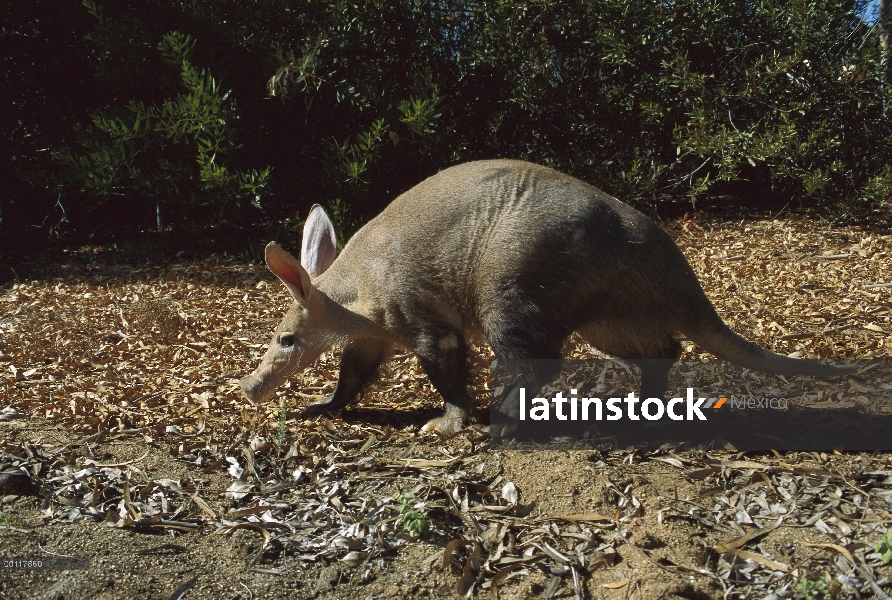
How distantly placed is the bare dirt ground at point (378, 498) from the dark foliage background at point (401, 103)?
2824mm

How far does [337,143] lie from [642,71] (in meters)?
3.35

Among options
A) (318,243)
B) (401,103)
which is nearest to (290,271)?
(318,243)

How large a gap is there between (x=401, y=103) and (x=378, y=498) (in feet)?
16.5

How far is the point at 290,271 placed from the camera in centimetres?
425

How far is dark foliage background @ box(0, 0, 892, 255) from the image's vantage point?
7.86m

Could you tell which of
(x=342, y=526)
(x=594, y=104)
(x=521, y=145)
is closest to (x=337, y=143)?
Result: (x=521, y=145)

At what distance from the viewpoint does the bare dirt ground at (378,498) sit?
2965 millimetres

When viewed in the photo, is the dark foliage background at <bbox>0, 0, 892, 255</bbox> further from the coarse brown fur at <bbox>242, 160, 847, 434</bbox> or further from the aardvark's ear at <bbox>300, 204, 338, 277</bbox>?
the coarse brown fur at <bbox>242, 160, 847, 434</bbox>

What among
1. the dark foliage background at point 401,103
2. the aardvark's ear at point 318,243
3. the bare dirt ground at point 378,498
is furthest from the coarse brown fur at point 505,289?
the dark foliage background at point 401,103

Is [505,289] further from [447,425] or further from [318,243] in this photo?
[318,243]

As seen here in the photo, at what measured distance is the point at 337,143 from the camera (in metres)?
8.09

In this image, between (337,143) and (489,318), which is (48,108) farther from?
(489,318)

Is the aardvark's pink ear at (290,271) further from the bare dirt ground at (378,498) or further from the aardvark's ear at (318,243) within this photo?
the bare dirt ground at (378,498)

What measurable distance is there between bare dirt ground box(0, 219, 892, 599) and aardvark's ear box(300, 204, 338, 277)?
841mm
